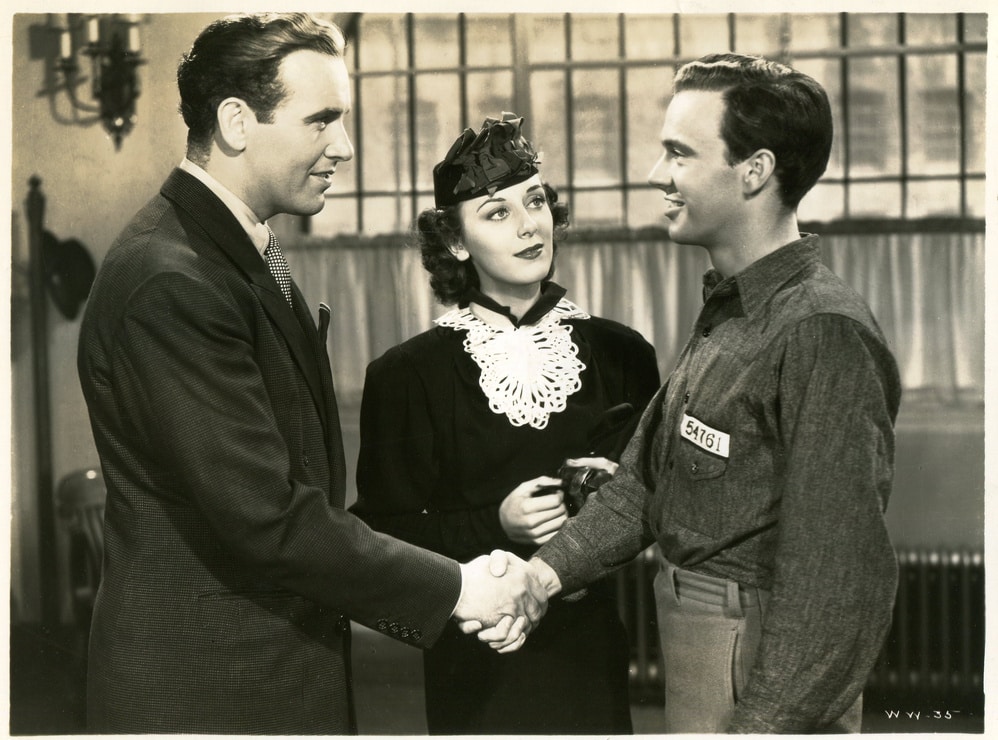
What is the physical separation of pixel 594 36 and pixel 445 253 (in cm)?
84

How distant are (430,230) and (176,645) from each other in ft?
4.71

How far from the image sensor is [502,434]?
2.95m

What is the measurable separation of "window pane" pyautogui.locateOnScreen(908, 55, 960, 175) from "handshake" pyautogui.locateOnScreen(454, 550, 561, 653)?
1808mm

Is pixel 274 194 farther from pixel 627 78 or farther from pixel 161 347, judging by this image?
pixel 627 78

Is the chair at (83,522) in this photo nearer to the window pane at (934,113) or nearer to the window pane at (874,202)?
the window pane at (934,113)

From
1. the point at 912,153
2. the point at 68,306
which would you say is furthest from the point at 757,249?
the point at 68,306

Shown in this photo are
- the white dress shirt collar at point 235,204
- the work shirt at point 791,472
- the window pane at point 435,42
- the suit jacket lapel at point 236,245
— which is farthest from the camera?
the window pane at point 435,42

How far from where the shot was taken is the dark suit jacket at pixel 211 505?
2234 mm

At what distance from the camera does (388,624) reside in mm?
2455

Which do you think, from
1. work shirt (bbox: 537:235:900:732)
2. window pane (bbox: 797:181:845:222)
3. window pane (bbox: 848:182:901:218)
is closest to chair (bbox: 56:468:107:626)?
work shirt (bbox: 537:235:900:732)

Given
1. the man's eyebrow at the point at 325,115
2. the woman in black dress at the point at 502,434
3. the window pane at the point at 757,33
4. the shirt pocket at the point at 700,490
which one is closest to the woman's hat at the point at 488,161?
the woman in black dress at the point at 502,434

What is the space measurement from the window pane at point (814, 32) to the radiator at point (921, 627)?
5.47 feet

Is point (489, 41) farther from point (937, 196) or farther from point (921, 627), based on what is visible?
point (921, 627)

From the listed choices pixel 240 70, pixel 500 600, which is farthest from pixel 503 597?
pixel 240 70
